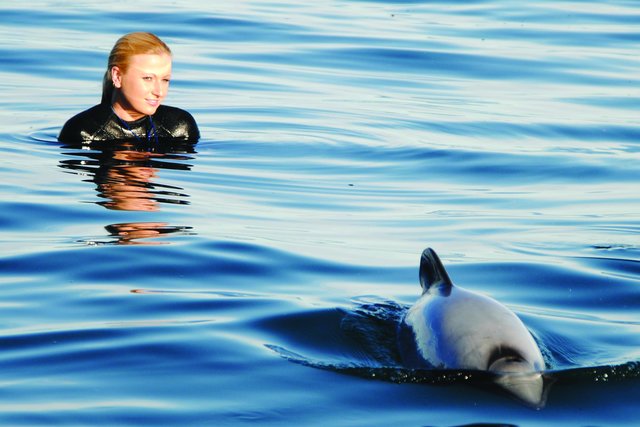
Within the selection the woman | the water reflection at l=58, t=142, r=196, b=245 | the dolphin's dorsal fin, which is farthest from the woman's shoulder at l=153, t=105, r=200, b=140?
the dolphin's dorsal fin

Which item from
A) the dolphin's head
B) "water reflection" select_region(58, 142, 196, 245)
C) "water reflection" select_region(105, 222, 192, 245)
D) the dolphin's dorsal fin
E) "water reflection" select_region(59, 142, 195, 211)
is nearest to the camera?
the dolphin's head

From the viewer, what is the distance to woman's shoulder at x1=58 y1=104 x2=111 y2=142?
10742mm

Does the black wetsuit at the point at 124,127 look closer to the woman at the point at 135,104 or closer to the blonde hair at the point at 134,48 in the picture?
the woman at the point at 135,104

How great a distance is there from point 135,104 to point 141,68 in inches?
13.9

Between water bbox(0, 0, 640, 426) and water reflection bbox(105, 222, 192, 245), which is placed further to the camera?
water reflection bbox(105, 222, 192, 245)

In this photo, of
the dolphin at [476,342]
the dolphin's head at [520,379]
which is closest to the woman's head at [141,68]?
the dolphin at [476,342]

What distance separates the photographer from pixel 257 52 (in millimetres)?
17906

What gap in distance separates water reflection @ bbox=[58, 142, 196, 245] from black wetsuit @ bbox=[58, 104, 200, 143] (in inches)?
3.3

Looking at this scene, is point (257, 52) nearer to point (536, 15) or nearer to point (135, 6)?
point (135, 6)

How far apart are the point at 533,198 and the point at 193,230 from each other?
9.49 ft

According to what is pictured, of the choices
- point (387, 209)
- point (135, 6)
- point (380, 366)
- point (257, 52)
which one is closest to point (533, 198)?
point (387, 209)

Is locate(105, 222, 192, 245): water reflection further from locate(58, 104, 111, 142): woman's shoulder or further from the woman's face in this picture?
locate(58, 104, 111, 142): woman's shoulder

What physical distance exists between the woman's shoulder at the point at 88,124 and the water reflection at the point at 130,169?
90 millimetres

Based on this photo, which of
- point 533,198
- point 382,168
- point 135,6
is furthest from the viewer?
point 135,6
